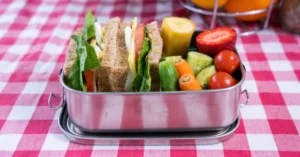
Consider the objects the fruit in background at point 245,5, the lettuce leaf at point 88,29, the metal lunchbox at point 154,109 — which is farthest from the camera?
the fruit in background at point 245,5

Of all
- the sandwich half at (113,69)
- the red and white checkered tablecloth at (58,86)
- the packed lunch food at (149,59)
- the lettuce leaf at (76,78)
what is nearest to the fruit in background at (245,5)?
the red and white checkered tablecloth at (58,86)

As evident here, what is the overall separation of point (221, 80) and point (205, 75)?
0.05 m

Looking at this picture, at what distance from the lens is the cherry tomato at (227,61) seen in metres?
0.58

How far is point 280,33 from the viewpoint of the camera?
3.03 feet

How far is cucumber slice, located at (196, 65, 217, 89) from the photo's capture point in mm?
583

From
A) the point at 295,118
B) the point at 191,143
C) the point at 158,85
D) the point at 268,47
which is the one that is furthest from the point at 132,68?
the point at 268,47

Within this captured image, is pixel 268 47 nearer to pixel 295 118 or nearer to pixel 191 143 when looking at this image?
pixel 295 118

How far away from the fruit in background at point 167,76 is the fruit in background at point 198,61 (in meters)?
0.06

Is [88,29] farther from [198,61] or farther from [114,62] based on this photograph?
[198,61]

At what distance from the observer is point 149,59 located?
58 centimetres

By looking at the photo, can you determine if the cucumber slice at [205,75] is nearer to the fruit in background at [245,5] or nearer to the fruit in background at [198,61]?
the fruit in background at [198,61]

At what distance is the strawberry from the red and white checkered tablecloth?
130 millimetres

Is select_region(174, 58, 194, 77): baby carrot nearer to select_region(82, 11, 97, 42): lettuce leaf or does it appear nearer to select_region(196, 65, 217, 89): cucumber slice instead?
select_region(196, 65, 217, 89): cucumber slice

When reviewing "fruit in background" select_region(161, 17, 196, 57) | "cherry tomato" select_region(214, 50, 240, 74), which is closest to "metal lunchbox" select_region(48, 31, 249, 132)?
"cherry tomato" select_region(214, 50, 240, 74)
